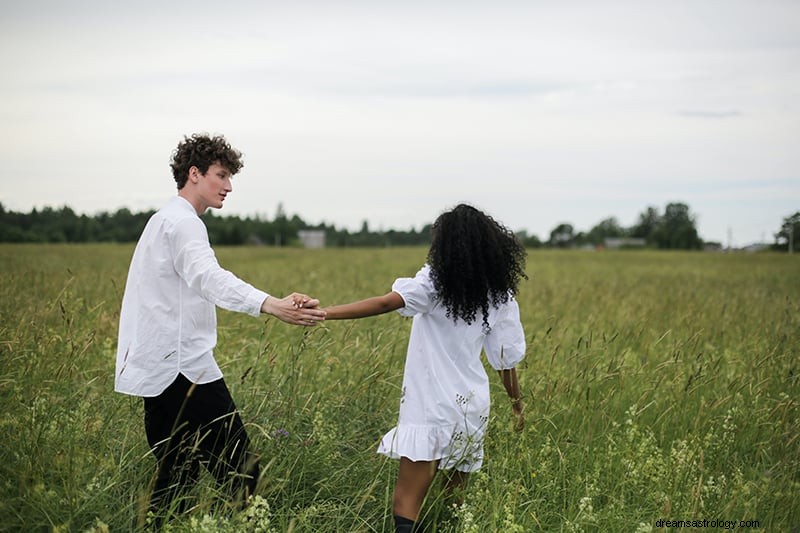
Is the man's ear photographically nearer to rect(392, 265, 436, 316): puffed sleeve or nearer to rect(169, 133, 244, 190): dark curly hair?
rect(169, 133, 244, 190): dark curly hair

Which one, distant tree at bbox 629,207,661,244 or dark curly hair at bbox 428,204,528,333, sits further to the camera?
distant tree at bbox 629,207,661,244

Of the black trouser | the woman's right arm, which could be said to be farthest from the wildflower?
the woman's right arm

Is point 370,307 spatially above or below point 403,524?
→ above

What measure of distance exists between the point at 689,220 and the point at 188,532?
140m

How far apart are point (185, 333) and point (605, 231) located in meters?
165

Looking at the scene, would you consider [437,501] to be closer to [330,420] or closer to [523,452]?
[523,452]

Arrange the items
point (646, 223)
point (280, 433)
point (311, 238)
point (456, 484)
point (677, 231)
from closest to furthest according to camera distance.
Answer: point (456, 484), point (280, 433), point (311, 238), point (677, 231), point (646, 223)

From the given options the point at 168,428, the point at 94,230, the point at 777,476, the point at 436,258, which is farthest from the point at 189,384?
the point at 94,230

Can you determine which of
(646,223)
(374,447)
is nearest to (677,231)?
(646,223)

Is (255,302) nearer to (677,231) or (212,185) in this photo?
(212,185)

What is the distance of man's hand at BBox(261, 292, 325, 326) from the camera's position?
3.55m

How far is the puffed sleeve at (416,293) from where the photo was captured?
347 cm

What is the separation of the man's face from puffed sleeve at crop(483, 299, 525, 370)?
1556 mm

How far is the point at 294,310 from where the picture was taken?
12.0ft
